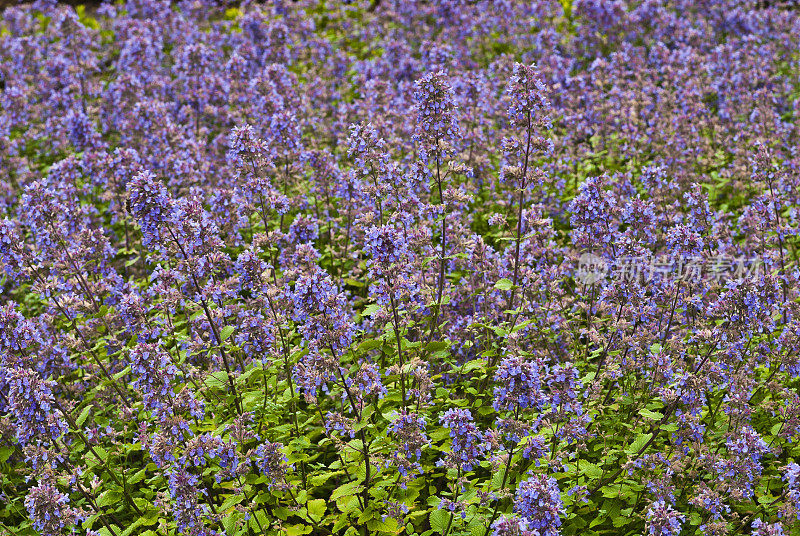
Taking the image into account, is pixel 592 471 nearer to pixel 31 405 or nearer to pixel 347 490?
pixel 347 490

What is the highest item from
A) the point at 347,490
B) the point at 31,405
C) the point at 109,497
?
the point at 31,405

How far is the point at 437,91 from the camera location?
6.02 m

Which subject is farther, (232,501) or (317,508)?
(317,508)

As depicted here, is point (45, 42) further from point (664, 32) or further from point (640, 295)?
point (640, 295)

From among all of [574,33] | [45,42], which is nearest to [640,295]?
[574,33]

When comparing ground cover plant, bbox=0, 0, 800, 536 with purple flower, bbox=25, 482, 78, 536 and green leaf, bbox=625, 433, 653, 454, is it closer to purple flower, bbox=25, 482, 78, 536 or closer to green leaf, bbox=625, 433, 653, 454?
purple flower, bbox=25, 482, 78, 536

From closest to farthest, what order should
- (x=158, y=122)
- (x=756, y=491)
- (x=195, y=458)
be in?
(x=195, y=458) < (x=756, y=491) < (x=158, y=122)

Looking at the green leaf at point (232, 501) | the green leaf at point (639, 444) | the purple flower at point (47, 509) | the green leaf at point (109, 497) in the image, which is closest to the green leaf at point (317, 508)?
the green leaf at point (232, 501)

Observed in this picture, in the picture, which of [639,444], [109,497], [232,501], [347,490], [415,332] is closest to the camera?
[232,501]

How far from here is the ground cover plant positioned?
5.33 m

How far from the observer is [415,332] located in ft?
22.4

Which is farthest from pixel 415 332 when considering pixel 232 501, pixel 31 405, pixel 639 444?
pixel 31 405

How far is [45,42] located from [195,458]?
12.6m

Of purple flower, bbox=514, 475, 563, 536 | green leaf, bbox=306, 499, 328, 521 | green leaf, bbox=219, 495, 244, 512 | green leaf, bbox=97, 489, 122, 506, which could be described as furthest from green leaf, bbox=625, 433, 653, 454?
green leaf, bbox=97, 489, 122, 506
